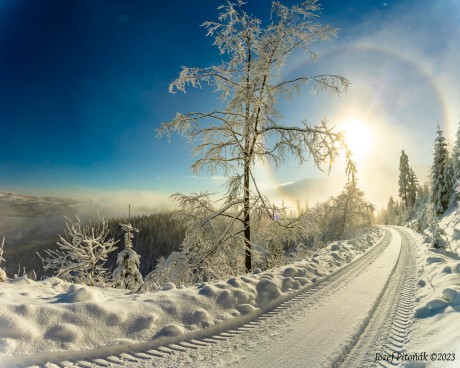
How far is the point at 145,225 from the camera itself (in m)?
128

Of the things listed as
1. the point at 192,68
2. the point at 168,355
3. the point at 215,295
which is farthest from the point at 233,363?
the point at 192,68

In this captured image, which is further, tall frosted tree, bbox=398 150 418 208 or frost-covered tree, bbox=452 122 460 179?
tall frosted tree, bbox=398 150 418 208

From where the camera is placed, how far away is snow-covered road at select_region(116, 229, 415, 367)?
3080 millimetres

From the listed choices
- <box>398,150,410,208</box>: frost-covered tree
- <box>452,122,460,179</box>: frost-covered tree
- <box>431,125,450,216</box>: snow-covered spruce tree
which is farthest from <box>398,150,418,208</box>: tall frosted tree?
<box>452,122,460,179</box>: frost-covered tree

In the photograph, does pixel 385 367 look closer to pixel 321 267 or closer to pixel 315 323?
pixel 315 323

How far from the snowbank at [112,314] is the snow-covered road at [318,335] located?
1.42 ft

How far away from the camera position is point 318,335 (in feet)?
12.2

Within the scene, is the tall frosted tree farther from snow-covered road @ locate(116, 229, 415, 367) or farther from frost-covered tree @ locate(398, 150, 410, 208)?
snow-covered road @ locate(116, 229, 415, 367)

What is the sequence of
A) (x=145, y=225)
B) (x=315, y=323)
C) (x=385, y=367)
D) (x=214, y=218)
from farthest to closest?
(x=145, y=225)
(x=214, y=218)
(x=315, y=323)
(x=385, y=367)

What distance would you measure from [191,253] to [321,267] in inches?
152

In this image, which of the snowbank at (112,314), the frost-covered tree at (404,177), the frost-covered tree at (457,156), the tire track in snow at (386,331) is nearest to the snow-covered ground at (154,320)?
the snowbank at (112,314)

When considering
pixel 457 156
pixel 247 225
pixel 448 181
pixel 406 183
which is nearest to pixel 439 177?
pixel 448 181

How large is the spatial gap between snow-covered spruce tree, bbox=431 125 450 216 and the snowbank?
145ft

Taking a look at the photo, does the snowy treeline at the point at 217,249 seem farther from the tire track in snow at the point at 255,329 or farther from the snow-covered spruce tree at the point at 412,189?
the snow-covered spruce tree at the point at 412,189
